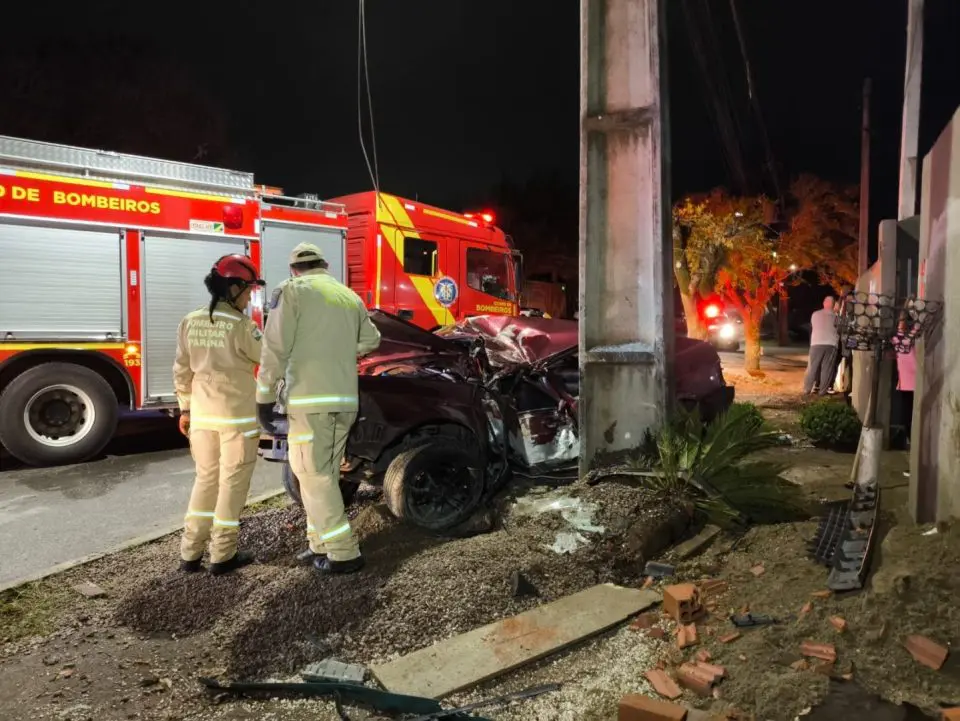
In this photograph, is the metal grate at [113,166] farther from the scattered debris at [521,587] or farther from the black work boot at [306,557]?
the scattered debris at [521,587]

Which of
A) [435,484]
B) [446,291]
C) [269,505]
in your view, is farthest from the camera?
[446,291]

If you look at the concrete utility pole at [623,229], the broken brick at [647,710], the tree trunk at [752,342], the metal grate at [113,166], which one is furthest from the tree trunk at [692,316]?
the broken brick at [647,710]

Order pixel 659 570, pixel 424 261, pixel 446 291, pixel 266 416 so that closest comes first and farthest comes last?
1. pixel 659 570
2. pixel 266 416
3. pixel 424 261
4. pixel 446 291

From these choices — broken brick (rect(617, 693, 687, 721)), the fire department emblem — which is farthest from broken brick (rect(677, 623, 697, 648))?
the fire department emblem

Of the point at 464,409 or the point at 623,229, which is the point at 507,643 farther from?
the point at 623,229

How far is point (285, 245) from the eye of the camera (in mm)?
8797

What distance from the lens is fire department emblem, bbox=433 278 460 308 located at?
398 inches

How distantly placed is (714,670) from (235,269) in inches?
131

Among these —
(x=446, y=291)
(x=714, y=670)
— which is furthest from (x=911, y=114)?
(x=714, y=670)

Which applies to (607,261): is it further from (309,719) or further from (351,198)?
(351,198)

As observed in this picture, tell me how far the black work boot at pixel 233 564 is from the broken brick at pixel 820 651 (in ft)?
9.78

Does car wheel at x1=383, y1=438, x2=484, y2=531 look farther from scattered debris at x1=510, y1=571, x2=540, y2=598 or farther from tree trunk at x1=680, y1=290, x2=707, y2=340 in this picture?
tree trunk at x1=680, y1=290, x2=707, y2=340

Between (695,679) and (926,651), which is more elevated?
(926,651)

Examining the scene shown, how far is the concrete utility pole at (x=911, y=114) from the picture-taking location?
10.7 metres
